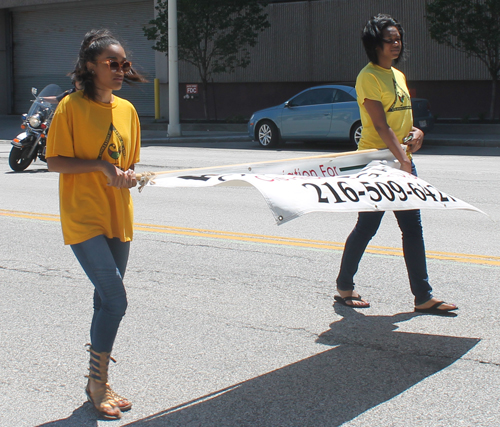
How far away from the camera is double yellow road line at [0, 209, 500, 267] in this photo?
618cm

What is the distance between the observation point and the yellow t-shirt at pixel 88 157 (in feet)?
10.5

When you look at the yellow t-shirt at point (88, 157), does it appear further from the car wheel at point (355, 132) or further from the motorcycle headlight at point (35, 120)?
the car wheel at point (355, 132)

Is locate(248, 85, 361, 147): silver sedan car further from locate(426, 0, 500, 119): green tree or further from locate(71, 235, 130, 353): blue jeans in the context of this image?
locate(71, 235, 130, 353): blue jeans

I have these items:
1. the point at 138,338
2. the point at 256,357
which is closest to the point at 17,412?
the point at 138,338

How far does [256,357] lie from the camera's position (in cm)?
405

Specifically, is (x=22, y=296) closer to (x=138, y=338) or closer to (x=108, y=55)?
(x=138, y=338)

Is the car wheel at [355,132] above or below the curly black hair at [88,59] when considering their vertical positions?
below

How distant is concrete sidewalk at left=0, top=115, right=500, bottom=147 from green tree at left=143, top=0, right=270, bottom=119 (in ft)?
7.03

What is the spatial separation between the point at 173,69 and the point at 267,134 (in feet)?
15.9

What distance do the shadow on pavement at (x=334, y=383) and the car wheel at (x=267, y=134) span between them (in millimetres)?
14842

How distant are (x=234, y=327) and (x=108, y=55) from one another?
2.06m

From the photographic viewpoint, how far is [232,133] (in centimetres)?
2422

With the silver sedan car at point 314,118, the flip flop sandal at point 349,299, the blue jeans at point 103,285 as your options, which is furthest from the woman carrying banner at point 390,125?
the silver sedan car at point 314,118

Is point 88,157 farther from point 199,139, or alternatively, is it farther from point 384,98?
point 199,139
